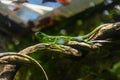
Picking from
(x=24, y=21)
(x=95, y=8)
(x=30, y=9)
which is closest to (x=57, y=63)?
(x=30, y=9)

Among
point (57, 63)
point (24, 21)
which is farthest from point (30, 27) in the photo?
point (57, 63)

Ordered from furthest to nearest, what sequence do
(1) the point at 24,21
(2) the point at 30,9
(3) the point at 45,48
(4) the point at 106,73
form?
1. (1) the point at 24,21
2. (2) the point at 30,9
3. (4) the point at 106,73
4. (3) the point at 45,48

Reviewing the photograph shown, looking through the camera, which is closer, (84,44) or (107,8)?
(84,44)

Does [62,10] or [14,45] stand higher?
[62,10]

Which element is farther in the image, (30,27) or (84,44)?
(30,27)

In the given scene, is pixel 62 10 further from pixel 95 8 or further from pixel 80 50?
pixel 80 50

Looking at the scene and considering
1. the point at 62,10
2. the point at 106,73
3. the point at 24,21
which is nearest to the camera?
the point at 106,73

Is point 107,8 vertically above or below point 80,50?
above

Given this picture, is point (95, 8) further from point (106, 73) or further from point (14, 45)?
point (106, 73)

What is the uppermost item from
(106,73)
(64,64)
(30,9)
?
(30,9)
